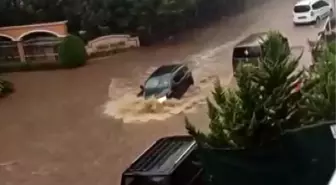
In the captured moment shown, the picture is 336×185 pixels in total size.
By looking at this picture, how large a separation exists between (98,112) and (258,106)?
7.11m

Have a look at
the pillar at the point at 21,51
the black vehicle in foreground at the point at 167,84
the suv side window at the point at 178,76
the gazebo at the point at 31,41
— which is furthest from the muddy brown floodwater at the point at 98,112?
the gazebo at the point at 31,41

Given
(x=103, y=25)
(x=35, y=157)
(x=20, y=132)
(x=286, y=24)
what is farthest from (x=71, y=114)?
(x=286, y=24)

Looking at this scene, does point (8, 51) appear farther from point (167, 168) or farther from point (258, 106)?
point (258, 106)

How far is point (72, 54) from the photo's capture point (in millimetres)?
13859

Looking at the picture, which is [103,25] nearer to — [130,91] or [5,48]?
[5,48]

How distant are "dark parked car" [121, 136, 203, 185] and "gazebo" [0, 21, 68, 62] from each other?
31.5ft

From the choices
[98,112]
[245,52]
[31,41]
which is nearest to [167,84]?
[98,112]

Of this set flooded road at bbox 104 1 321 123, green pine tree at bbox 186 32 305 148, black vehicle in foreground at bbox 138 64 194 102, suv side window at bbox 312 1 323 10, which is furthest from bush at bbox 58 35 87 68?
green pine tree at bbox 186 32 305 148

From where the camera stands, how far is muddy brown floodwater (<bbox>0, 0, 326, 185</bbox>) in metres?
8.45

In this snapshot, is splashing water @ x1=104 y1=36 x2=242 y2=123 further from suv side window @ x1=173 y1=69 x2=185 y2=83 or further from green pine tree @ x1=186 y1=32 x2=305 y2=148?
green pine tree @ x1=186 y1=32 x2=305 y2=148

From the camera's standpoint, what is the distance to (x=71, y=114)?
34.8 feet

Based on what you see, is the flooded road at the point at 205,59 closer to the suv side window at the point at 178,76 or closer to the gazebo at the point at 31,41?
the suv side window at the point at 178,76

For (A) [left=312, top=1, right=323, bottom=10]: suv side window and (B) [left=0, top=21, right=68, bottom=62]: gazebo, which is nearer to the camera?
(B) [left=0, top=21, right=68, bottom=62]: gazebo

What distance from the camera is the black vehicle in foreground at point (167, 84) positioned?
34.7ft
